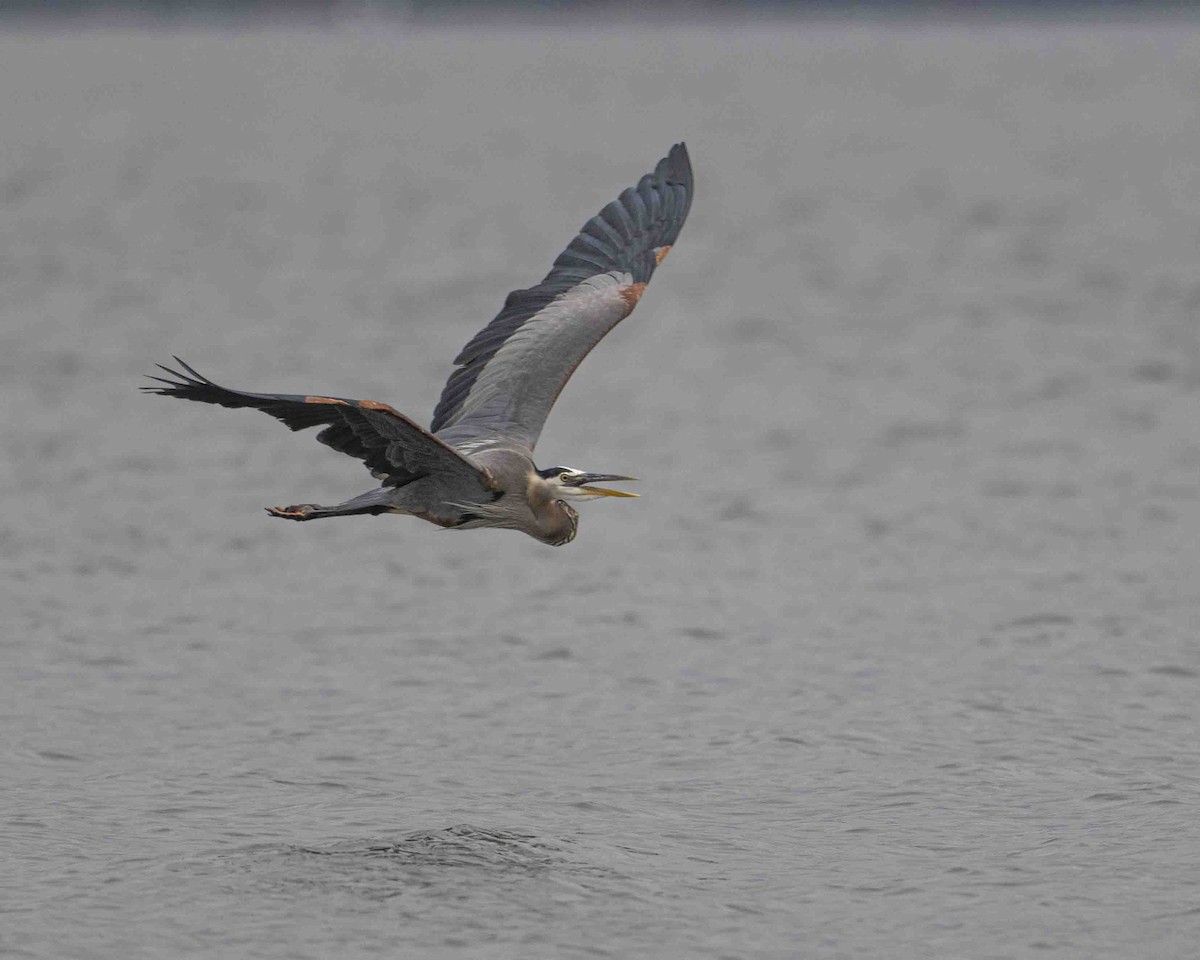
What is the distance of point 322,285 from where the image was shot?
133ft

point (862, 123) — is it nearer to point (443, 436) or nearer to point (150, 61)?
point (150, 61)

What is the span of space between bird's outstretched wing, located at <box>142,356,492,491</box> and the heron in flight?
0.4 inches

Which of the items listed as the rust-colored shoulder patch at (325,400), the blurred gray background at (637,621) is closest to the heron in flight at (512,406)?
the rust-colored shoulder patch at (325,400)

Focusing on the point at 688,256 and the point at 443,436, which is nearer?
the point at 443,436

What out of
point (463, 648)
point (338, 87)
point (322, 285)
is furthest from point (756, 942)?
point (338, 87)

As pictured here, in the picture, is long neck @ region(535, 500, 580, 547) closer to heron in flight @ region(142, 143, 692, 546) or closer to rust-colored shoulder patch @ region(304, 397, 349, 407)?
heron in flight @ region(142, 143, 692, 546)

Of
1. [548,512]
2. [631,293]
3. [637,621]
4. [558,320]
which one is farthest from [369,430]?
[637,621]

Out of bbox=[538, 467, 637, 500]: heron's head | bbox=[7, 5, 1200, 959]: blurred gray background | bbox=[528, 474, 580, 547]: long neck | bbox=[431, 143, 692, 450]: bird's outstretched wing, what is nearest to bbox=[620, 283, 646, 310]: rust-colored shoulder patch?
bbox=[431, 143, 692, 450]: bird's outstretched wing

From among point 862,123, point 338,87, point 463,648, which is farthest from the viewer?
point 338,87

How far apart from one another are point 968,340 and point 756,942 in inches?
948

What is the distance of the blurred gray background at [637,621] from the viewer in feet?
41.0

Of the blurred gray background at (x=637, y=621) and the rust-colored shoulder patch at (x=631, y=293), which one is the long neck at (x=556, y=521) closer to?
the blurred gray background at (x=637, y=621)

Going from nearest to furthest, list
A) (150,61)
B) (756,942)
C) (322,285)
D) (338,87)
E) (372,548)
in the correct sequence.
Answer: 1. (756,942)
2. (372,548)
3. (322,285)
4. (338,87)
5. (150,61)

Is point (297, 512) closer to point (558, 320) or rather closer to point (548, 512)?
point (548, 512)
